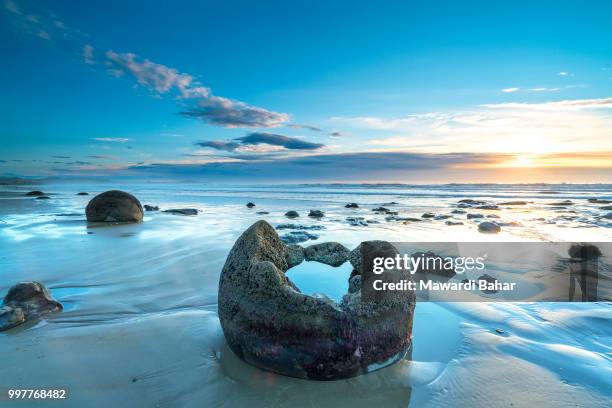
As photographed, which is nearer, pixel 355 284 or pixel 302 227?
pixel 355 284

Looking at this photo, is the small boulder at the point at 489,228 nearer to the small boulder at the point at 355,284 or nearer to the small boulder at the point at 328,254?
the small boulder at the point at 328,254

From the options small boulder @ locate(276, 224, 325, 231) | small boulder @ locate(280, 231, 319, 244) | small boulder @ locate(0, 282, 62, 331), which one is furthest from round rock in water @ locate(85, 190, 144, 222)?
small boulder @ locate(0, 282, 62, 331)

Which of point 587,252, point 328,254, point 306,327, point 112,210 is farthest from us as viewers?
point 112,210

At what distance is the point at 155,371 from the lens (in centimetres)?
287

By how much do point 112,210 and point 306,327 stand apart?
413 inches

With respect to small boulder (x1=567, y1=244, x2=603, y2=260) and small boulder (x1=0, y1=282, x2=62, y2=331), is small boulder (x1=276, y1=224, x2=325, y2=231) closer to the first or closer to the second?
small boulder (x1=567, y1=244, x2=603, y2=260)

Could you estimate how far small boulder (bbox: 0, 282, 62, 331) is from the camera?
3.52 m

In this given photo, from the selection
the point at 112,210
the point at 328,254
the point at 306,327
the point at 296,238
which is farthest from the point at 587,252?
the point at 112,210

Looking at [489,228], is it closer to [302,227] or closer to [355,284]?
[302,227]

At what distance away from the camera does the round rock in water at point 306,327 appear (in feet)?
8.66

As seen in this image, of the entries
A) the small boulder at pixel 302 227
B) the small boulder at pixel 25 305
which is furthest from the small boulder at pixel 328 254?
the small boulder at pixel 302 227

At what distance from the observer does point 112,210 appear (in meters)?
11.1

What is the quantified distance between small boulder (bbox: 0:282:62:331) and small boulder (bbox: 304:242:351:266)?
2.99 m

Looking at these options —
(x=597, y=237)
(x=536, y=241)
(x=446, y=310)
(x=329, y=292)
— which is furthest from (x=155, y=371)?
(x=597, y=237)
